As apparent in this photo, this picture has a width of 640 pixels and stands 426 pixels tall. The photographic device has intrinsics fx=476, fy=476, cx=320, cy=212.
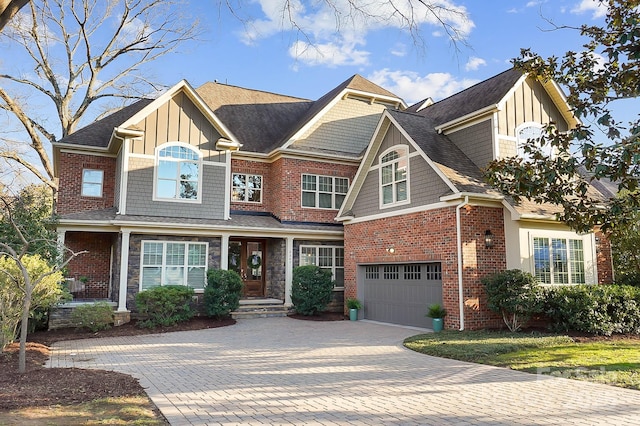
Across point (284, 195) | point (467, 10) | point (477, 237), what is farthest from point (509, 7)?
point (284, 195)

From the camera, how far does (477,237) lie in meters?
12.4

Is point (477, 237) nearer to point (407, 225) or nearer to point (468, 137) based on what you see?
point (407, 225)

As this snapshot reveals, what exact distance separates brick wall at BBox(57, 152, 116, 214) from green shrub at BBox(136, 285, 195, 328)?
5.15m

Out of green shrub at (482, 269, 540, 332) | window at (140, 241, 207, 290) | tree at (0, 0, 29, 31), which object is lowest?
green shrub at (482, 269, 540, 332)

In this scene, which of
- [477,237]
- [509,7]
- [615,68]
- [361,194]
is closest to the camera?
[509,7]

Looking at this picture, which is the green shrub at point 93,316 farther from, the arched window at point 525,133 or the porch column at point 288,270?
the arched window at point 525,133

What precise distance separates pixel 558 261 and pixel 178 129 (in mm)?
12725

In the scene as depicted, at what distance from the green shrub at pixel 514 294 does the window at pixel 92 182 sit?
13.6 m

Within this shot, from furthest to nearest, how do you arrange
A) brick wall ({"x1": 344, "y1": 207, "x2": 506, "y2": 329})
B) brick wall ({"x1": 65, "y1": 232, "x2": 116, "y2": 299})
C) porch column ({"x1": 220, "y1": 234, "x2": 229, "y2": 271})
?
brick wall ({"x1": 65, "y1": 232, "x2": 116, "y2": 299})
porch column ({"x1": 220, "y1": 234, "x2": 229, "y2": 271})
brick wall ({"x1": 344, "y1": 207, "x2": 506, "y2": 329})

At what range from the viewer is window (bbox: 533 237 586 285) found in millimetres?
12711

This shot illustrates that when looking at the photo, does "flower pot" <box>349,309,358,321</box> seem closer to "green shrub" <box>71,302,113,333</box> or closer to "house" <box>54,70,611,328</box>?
"house" <box>54,70,611,328</box>

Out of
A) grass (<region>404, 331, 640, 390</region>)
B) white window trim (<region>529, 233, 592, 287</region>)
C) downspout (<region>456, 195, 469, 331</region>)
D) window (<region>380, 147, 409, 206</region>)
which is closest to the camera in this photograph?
grass (<region>404, 331, 640, 390</region>)

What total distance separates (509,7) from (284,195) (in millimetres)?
13336

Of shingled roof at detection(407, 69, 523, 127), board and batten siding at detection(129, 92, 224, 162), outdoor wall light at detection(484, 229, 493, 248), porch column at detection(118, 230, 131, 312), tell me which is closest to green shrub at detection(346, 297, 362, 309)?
outdoor wall light at detection(484, 229, 493, 248)
